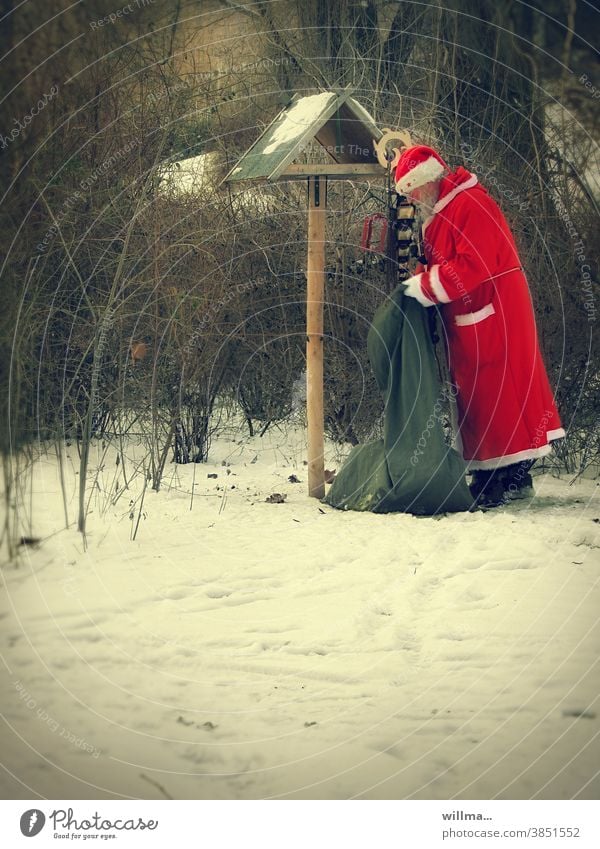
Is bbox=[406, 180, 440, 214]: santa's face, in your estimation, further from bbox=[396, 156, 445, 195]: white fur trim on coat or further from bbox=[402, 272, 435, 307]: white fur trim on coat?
bbox=[402, 272, 435, 307]: white fur trim on coat

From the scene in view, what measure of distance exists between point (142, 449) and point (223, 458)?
26.0 inches

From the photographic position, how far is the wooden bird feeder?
6.09 metres

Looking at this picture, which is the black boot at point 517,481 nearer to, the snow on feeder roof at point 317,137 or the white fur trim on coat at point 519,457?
the white fur trim on coat at point 519,457

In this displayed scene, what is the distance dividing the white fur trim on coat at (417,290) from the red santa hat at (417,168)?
20.7 inches

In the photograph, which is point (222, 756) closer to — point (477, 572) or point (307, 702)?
point (307, 702)

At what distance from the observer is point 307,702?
3.73 metres

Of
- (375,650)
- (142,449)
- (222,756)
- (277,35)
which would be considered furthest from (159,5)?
(222,756)

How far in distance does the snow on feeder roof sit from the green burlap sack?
39.7 inches

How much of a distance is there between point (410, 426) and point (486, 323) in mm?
770

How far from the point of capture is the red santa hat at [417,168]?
19.6ft

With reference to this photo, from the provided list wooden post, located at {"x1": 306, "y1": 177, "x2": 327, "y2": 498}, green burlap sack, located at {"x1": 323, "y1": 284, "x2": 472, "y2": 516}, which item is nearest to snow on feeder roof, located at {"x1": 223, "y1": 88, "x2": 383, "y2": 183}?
wooden post, located at {"x1": 306, "y1": 177, "x2": 327, "y2": 498}

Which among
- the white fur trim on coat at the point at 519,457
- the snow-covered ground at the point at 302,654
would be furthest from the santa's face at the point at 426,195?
the snow-covered ground at the point at 302,654

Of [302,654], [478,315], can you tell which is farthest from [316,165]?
[302,654]

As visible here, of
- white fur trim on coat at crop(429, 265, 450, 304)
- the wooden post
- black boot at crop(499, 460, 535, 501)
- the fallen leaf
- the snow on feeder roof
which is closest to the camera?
white fur trim on coat at crop(429, 265, 450, 304)
